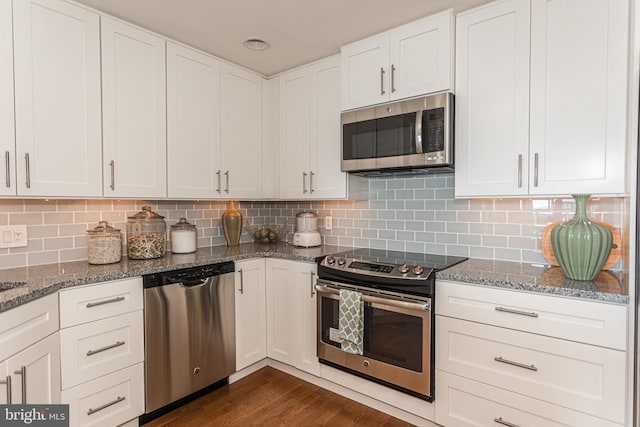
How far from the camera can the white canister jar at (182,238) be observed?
8.89 feet

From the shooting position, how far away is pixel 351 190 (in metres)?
2.79

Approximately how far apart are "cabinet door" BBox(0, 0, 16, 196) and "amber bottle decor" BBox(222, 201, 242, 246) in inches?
58.9

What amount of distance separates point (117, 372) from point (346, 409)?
4.44 feet

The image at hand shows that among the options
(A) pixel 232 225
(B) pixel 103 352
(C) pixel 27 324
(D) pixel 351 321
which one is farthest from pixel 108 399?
(A) pixel 232 225

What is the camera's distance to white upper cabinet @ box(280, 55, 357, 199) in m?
2.80

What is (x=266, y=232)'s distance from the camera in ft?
11.0

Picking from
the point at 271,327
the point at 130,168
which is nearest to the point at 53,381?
the point at 130,168

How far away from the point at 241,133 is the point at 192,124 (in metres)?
0.44

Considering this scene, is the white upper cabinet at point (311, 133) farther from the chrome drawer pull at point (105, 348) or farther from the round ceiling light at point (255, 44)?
the chrome drawer pull at point (105, 348)

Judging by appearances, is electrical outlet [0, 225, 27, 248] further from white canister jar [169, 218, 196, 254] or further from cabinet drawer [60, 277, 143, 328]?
white canister jar [169, 218, 196, 254]

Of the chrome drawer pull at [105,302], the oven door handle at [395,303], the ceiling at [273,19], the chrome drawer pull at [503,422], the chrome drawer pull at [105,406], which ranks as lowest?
the chrome drawer pull at [503,422]

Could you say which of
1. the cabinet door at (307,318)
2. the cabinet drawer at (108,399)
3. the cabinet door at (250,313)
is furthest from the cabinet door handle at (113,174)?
the cabinet door at (307,318)

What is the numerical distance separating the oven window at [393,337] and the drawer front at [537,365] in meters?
0.12

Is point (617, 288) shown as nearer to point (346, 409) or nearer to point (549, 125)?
point (549, 125)
